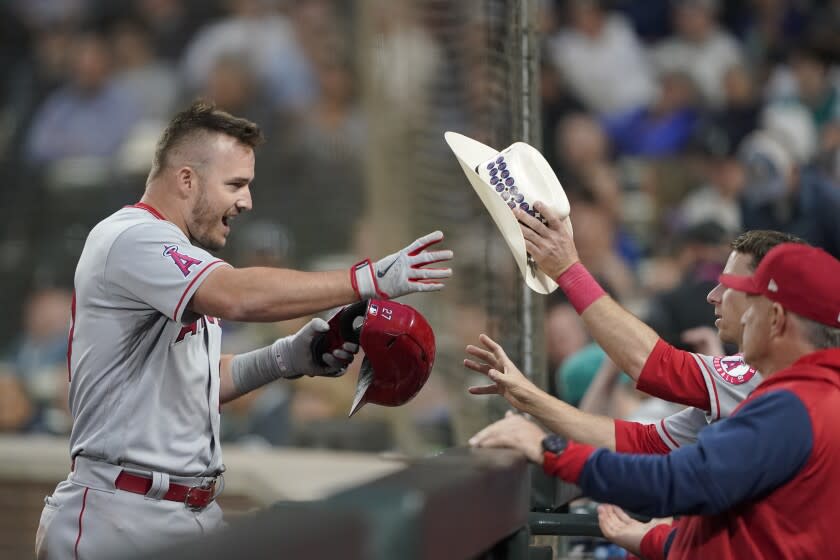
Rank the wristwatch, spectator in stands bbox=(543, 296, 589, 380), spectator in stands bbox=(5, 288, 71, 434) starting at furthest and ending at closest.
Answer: spectator in stands bbox=(5, 288, 71, 434) → spectator in stands bbox=(543, 296, 589, 380) → the wristwatch

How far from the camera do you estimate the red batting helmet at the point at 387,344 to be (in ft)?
9.15

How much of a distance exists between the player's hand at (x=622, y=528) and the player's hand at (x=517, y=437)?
1.83 feet

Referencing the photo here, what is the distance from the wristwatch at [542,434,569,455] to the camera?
2.27m

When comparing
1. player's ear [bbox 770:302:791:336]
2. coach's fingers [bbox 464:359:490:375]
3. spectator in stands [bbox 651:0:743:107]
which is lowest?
coach's fingers [bbox 464:359:490:375]

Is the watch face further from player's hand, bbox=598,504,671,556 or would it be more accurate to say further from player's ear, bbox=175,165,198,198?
player's ear, bbox=175,165,198,198

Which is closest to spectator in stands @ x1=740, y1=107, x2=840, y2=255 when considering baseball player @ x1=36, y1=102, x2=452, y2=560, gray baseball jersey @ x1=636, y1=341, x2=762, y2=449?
gray baseball jersey @ x1=636, y1=341, x2=762, y2=449

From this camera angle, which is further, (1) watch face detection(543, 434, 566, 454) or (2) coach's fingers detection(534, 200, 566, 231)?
(2) coach's fingers detection(534, 200, 566, 231)

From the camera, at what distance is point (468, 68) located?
709 cm

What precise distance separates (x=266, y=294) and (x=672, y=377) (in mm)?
954

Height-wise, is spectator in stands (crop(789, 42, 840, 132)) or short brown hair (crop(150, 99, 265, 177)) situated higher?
spectator in stands (crop(789, 42, 840, 132))

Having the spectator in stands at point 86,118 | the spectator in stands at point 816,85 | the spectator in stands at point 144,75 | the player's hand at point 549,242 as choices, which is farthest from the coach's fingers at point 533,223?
the spectator in stands at point 86,118

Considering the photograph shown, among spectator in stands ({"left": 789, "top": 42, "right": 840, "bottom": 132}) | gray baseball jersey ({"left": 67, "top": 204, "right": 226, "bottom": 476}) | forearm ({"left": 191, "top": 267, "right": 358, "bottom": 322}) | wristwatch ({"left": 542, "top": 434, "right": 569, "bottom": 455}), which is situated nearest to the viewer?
wristwatch ({"left": 542, "top": 434, "right": 569, "bottom": 455})

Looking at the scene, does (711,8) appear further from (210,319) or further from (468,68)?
(210,319)

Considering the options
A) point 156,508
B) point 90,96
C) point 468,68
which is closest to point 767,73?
point 468,68
